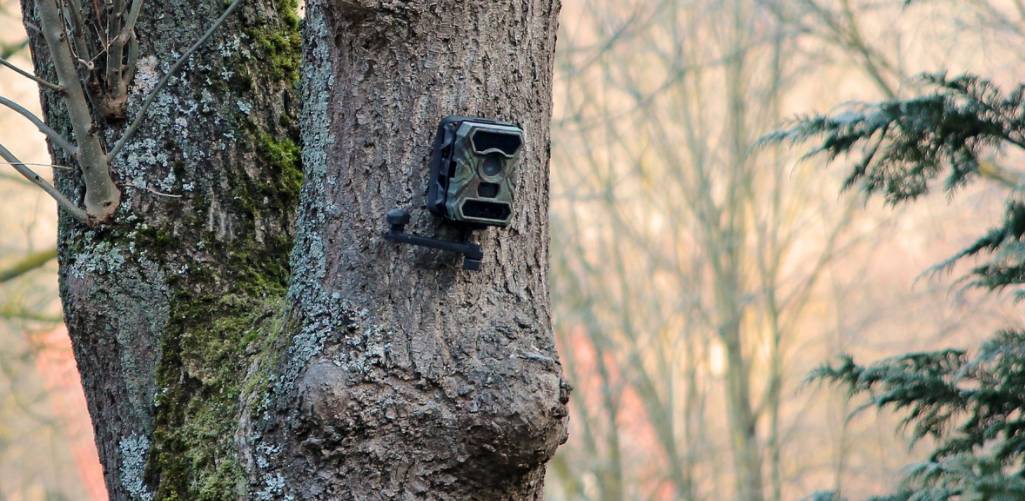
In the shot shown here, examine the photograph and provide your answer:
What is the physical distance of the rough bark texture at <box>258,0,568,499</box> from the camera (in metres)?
1.82

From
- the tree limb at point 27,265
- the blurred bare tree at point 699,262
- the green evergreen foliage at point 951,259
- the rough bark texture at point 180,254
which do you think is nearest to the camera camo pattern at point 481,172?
the rough bark texture at point 180,254

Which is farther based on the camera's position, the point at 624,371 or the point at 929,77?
the point at 624,371

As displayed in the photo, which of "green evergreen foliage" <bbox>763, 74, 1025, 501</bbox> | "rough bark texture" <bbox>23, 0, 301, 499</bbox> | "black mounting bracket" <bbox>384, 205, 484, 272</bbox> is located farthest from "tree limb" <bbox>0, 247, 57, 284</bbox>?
"black mounting bracket" <bbox>384, 205, 484, 272</bbox>

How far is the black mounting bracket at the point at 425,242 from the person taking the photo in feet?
6.01

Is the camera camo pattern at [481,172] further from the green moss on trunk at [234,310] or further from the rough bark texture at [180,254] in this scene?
the rough bark texture at [180,254]

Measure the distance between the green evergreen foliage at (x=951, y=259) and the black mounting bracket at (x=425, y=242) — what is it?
1751 mm

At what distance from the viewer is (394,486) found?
1.83 m

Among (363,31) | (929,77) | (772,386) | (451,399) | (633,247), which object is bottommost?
(451,399)

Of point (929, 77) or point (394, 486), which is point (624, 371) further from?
point (394, 486)

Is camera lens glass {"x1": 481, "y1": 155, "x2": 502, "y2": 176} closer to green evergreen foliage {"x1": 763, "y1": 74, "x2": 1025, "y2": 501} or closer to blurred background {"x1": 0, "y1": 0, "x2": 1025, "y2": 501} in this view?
green evergreen foliage {"x1": 763, "y1": 74, "x2": 1025, "y2": 501}

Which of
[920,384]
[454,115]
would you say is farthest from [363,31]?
[920,384]

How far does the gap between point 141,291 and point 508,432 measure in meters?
0.99

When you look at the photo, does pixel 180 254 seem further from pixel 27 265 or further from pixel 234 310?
pixel 27 265

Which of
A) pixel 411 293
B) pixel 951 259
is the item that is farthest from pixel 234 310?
pixel 951 259
